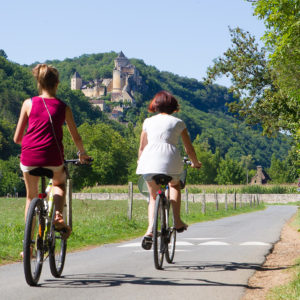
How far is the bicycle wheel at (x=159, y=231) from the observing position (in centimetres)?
629

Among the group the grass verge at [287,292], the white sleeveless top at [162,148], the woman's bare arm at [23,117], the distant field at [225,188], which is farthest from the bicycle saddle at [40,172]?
the distant field at [225,188]

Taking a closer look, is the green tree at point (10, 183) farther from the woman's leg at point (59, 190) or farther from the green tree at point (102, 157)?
the woman's leg at point (59, 190)

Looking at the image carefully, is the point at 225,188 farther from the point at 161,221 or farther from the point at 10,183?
the point at 161,221

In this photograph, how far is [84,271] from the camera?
656 centimetres

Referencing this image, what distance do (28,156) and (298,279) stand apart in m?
2.82

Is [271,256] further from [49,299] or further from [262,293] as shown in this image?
[49,299]

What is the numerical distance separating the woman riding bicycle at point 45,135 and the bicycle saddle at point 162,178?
3.89 ft

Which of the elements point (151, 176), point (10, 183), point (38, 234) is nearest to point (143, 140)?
point (151, 176)

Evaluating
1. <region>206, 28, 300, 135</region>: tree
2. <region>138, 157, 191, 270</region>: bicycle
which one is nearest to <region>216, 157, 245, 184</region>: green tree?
<region>206, 28, 300, 135</region>: tree

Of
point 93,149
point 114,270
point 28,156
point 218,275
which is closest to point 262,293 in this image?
point 218,275

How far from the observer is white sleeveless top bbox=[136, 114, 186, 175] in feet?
21.0

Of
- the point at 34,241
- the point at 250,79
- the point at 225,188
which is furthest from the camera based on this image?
the point at 225,188

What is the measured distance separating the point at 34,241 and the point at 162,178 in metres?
1.75

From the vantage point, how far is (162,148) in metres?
6.41
